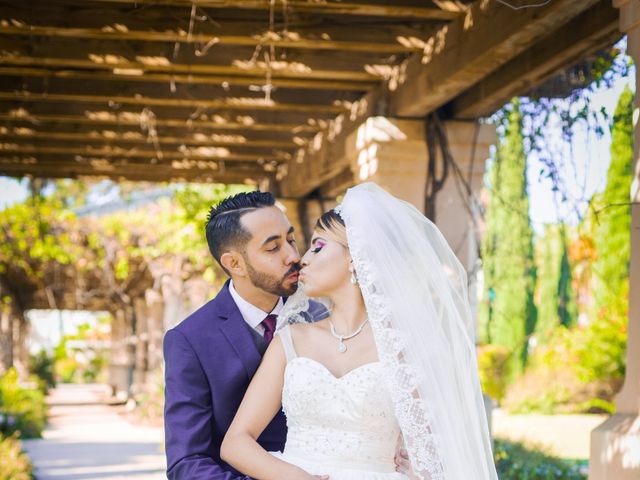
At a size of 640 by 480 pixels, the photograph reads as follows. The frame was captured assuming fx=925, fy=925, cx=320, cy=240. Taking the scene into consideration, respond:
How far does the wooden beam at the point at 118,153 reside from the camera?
7.56 meters

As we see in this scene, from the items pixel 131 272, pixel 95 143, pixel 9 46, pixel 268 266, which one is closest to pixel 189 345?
pixel 268 266

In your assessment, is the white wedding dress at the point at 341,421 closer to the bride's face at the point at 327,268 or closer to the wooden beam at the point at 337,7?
the bride's face at the point at 327,268

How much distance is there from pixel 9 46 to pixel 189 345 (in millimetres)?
2814

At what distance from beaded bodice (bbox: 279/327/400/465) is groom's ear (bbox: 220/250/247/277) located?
1.39 ft

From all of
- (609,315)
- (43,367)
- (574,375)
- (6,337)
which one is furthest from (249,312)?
(43,367)

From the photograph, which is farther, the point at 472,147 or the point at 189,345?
the point at 472,147

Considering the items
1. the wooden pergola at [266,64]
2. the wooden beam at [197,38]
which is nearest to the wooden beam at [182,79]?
the wooden pergola at [266,64]

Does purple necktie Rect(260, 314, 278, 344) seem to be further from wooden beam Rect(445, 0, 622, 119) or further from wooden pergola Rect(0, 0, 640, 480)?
wooden beam Rect(445, 0, 622, 119)

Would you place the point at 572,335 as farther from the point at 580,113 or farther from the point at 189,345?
the point at 189,345

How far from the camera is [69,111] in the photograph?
641 centimetres

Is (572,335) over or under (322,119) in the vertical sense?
under

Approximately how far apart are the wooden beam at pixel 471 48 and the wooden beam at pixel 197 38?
9.0 inches

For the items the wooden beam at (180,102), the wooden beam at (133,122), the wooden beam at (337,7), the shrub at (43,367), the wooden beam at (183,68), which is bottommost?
the shrub at (43,367)

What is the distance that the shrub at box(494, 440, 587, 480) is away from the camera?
25.1 ft
